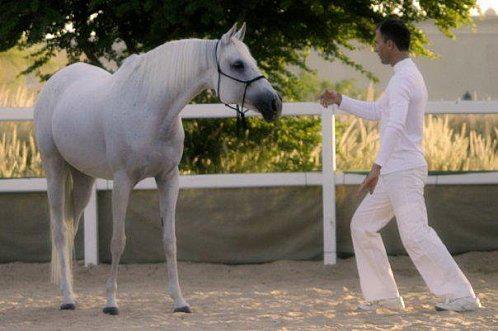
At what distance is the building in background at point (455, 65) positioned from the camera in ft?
140

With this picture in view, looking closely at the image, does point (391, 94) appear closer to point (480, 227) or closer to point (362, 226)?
point (362, 226)

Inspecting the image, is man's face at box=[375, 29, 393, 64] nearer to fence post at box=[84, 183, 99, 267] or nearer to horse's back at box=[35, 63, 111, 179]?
horse's back at box=[35, 63, 111, 179]

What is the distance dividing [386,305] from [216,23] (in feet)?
17.4

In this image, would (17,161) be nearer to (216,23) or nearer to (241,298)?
(216,23)

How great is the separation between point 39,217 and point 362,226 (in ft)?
12.5

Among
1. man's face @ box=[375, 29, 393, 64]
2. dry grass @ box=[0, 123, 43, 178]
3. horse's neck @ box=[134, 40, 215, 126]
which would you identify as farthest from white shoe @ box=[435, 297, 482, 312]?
dry grass @ box=[0, 123, 43, 178]

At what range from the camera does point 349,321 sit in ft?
23.0

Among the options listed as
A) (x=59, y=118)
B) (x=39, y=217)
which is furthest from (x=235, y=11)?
(x=59, y=118)

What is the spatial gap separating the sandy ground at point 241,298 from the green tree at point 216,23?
310 centimetres

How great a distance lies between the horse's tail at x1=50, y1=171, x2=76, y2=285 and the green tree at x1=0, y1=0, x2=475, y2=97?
3621mm

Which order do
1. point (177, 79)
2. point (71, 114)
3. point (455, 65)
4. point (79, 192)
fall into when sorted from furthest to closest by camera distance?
1. point (455, 65)
2. point (79, 192)
3. point (71, 114)
4. point (177, 79)

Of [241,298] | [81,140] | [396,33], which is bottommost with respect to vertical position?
[241,298]

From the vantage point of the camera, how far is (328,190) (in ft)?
32.2

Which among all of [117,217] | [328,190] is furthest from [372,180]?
[328,190]
